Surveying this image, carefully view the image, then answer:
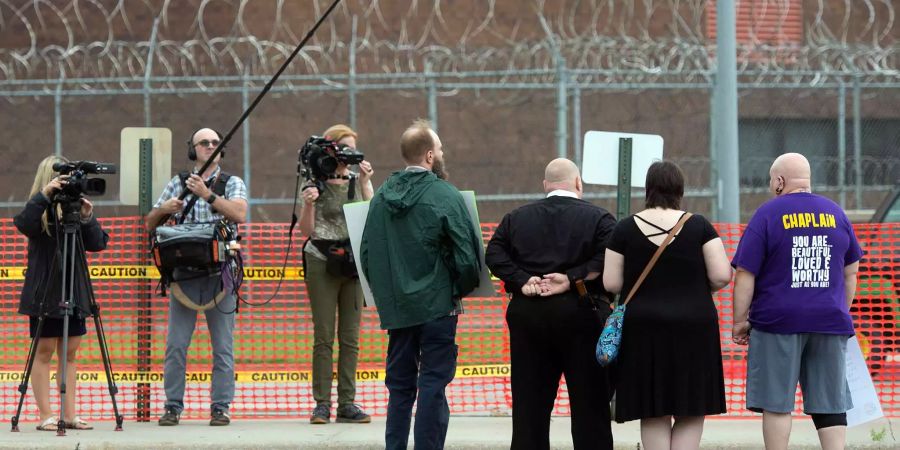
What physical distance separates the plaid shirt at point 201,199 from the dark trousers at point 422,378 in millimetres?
1929

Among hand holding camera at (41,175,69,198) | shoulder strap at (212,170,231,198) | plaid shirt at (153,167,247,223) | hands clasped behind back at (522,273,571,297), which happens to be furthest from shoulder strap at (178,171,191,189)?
hands clasped behind back at (522,273,571,297)

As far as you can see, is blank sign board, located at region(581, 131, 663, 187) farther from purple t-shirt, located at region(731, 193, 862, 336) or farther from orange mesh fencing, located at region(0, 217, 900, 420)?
purple t-shirt, located at region(731, 193, 862, 336)

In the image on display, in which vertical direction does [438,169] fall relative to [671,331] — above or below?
above

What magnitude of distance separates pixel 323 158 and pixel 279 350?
3.53m

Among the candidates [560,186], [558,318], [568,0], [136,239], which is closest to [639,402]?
[558,318]

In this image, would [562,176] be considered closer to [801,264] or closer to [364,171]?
[801,264]

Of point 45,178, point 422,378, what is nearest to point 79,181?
point 45,178

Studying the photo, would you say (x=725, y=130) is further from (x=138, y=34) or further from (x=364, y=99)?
(x=138, y=34)

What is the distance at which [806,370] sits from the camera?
6340 millimetres

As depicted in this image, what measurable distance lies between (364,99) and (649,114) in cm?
375

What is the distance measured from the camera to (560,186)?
6500 millimetres

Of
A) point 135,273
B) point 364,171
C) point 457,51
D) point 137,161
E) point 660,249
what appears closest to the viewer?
point 660,249

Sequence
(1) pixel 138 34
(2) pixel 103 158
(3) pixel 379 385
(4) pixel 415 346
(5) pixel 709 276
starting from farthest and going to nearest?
(1) pixel 138 34 → (2) pixel 103 158 → (3) pixel 379 385 → (4) pixel 415 346 → (5) pixel 709 276

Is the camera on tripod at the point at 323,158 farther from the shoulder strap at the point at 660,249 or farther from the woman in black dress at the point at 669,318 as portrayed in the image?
the shoulder strap at the point at 660,249
